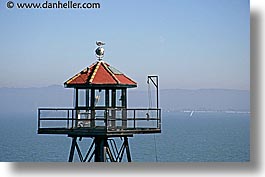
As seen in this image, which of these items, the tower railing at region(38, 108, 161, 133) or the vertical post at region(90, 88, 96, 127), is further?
the vertical post at region(90, 88, 96, 127)

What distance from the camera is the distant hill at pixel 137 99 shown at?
1379 centimetres

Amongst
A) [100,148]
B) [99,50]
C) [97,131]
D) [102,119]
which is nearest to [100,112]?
[102,119]

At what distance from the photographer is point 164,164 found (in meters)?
13.5

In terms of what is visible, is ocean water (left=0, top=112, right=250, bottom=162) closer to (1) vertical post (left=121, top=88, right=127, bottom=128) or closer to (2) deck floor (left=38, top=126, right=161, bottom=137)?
(2) deck floor (left=38, top=126, right=161, bottom=137)

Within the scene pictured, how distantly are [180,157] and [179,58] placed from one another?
114 cm

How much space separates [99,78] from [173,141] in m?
1.15

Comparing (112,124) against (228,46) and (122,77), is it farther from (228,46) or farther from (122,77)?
(228,46)

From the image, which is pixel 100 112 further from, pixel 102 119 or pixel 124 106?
pixel 124 106

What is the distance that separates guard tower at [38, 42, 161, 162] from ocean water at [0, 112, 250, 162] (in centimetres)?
17

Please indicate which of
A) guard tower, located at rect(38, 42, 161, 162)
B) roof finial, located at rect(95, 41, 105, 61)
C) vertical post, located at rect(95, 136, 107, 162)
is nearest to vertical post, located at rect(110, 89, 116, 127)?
guard tower, located at rect(38, 42, 161, 162)

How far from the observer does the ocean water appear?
1369 centimetres

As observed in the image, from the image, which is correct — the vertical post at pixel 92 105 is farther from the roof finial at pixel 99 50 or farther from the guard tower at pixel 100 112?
the roof finial at pixel 99 50

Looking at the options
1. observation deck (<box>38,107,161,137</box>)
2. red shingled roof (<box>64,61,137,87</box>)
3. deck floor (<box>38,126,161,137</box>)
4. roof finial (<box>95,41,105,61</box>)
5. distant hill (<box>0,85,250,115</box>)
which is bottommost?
deck floor (<box>38,126,161,137</box>)

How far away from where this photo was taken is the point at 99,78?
45.8ft
